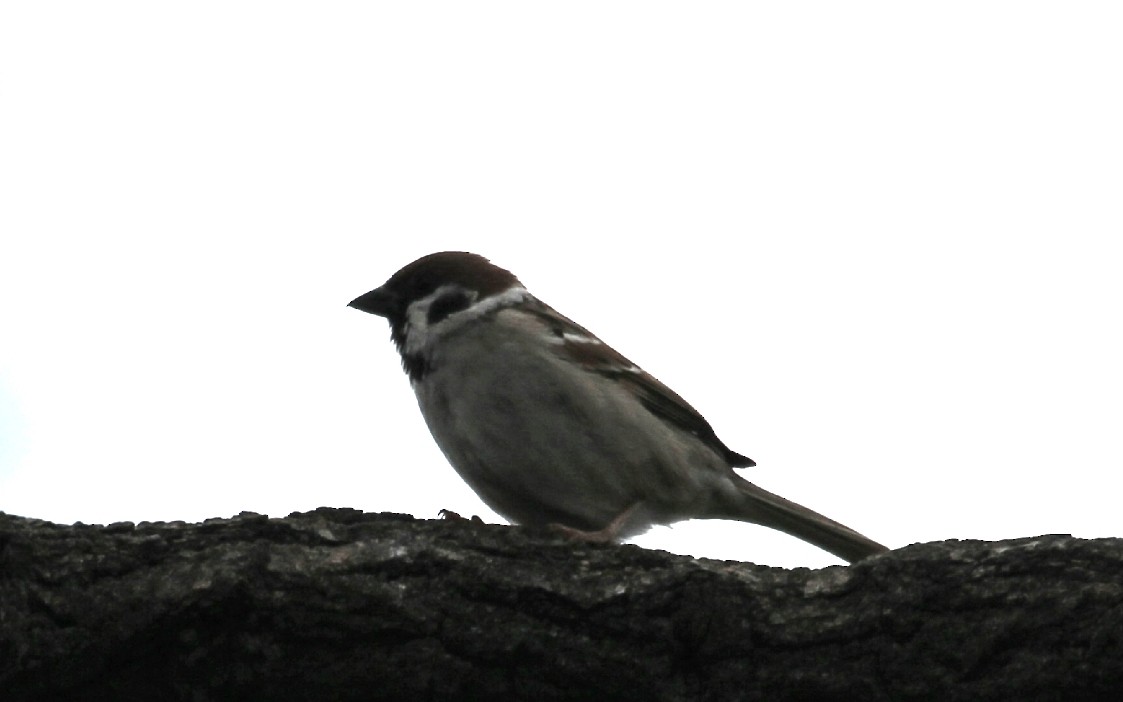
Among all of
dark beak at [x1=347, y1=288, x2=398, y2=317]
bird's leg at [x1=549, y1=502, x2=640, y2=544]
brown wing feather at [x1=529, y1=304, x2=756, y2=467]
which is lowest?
bird's leg at [x1=549, y1=502, x2=640, y2=544]

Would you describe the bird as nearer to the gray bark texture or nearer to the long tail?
the long tail

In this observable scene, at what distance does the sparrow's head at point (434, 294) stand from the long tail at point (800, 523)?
3.05 feet

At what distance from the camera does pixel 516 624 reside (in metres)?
2.45

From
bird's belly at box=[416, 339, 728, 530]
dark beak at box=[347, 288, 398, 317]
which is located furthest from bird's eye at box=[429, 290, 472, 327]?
bird's belly at box=[416, 339, 728, 530]

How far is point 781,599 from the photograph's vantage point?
2.48 m

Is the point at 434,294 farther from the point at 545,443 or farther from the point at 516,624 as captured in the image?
the point at 516,624

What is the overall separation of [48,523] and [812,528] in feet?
7.19

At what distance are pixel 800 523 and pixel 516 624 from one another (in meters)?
1.67

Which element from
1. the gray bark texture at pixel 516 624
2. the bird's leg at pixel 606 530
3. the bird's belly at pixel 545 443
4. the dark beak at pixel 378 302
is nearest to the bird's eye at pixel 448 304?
the dark beak at pixel 378 302

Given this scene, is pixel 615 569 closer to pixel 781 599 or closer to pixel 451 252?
pixel 781 599

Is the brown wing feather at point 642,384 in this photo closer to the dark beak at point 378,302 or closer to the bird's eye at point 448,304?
the bird's eye at point 448,304

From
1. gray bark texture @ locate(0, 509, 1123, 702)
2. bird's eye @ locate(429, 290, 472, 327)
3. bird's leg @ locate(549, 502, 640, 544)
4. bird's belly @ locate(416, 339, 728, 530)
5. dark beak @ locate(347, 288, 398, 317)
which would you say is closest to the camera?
gray bark texture @ locate(0, 509, 1123, 702)

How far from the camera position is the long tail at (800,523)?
3793mm

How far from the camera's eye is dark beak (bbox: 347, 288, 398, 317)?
410 cm
